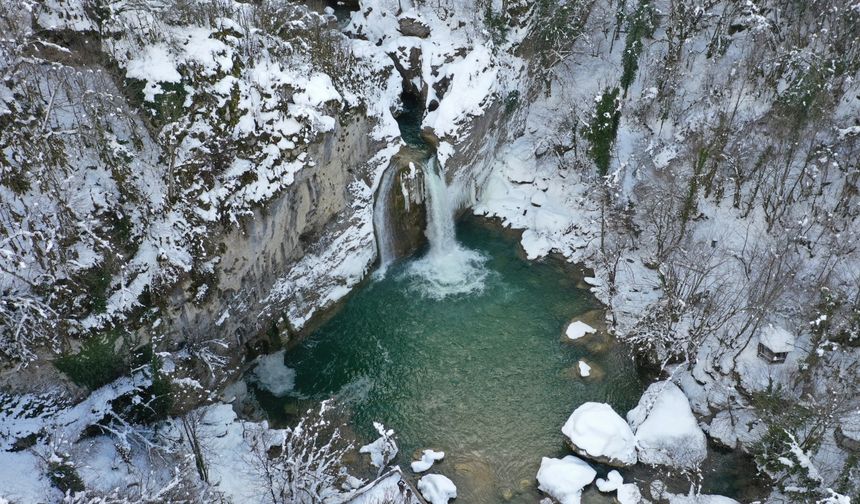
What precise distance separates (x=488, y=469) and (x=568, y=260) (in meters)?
10.1

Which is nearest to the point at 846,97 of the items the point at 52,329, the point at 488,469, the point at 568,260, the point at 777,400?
the point at 568,260

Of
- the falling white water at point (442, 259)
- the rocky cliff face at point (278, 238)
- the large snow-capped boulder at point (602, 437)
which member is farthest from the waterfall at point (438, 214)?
the large snow-capped boulder at point (602, 437)

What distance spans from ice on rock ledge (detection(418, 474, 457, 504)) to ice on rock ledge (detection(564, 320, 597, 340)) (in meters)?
6.91

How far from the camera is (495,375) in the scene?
18.2 m

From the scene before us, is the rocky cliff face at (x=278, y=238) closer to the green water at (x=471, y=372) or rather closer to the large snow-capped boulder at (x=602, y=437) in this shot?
the green water at (x=471, y=372)

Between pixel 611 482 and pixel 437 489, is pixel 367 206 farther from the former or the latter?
pixel 611 482

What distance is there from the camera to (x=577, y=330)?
64.4 ft

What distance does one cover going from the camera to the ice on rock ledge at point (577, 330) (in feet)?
64.0

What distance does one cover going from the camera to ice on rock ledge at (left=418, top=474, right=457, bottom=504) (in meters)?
14.9

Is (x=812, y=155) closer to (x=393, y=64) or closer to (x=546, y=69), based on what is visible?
(x=546, y=69)

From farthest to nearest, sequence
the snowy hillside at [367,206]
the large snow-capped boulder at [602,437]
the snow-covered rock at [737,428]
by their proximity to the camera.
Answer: the snow-covered rock at [737,428] → the large snow-capped boulder at [602,437] → the snowy hillside at [367,206]

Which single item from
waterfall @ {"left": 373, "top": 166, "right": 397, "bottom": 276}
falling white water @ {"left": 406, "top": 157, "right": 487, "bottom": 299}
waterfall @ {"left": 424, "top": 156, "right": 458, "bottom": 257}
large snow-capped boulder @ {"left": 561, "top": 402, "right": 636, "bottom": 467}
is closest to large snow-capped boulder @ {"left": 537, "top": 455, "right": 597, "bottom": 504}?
large snow-capped boulder @ {"left": 561, "top": 402, "right": 636, "bottom": 467}

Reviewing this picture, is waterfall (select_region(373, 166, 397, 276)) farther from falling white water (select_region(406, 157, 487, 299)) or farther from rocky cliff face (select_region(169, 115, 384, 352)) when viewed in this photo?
falling white water (select_region(406, 157, 487, 299))

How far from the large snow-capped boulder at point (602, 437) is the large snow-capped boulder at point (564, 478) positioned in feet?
1.56
